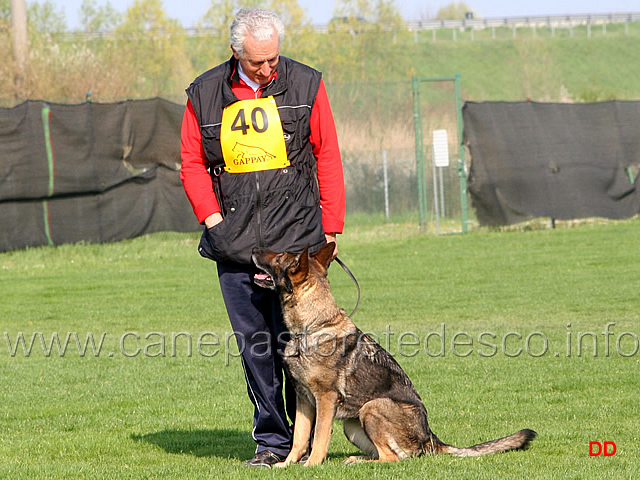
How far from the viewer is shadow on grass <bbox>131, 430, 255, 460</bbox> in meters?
5.40

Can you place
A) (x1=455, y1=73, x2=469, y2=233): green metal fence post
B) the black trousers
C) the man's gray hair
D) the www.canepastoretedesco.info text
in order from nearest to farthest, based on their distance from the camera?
the man's gray hair < the black trousers < the www.canepastoretedesco.info text < (x1=455, y1=73, x2=469, y2=233): green metal fence post

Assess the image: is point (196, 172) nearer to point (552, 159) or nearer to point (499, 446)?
point (499, 446)

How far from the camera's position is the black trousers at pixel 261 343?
498 cm

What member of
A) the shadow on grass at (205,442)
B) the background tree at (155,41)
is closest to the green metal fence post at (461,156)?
the shadow on grass at (205,442)

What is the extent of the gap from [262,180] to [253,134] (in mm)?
256

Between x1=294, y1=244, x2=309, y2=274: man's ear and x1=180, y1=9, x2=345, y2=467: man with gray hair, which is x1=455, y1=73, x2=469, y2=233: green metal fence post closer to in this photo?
x1=180, y1=9, x2=345, y2=467: man with gray hair

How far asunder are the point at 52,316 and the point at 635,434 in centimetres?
734

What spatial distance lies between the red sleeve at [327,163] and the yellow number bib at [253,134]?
0.24 metres

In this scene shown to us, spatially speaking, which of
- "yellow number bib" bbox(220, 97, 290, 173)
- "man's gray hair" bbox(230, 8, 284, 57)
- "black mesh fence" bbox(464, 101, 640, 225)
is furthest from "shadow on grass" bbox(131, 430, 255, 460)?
"black mesh fence" bbox(464, 101, 640, 225)

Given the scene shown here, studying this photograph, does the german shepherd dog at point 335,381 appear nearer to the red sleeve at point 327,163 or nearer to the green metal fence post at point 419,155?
the red sleeve at point 327,163

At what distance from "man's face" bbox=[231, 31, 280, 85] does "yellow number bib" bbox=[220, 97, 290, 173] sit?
6.0 inches

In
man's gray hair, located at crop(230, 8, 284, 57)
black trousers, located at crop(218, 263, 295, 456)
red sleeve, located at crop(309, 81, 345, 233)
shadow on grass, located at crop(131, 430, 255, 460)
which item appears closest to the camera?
man's gray hair, located at crop(230, 8, 284, 57)

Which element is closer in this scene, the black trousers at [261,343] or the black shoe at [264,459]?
the black shoe at [264,459]

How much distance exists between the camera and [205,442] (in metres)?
5.64
